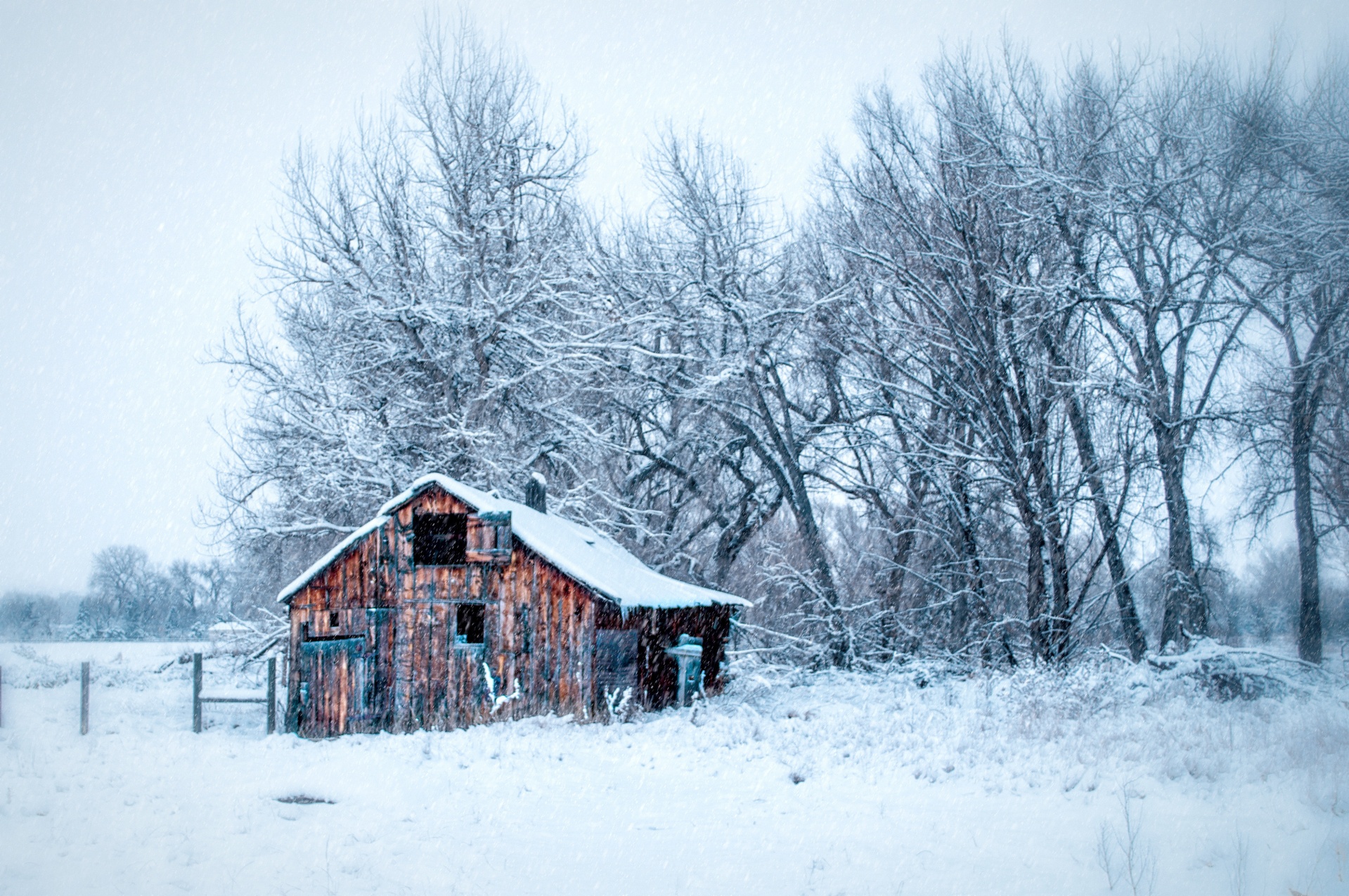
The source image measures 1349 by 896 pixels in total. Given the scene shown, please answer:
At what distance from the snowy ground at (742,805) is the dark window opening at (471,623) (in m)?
3.51

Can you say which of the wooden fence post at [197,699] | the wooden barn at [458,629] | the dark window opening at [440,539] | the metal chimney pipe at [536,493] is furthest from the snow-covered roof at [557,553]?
the wooden fence post at [197,699]

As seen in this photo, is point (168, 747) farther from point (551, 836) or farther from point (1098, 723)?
point (1098, 723)

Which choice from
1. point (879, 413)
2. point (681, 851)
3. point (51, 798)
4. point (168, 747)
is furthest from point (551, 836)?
point (879, 413)

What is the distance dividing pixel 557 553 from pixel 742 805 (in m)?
7.73

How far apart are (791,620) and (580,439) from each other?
9.57 m

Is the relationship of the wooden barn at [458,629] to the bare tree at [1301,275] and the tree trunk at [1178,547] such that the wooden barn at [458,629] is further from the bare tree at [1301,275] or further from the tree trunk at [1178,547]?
the bare tree at [1301,275]

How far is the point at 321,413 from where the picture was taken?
68.5 feet

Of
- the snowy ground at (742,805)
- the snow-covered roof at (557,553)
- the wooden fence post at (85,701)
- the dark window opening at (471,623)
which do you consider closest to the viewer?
the snowy ground at (742,805)

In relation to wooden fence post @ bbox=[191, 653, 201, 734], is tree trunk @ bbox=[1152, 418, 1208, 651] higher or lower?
higher

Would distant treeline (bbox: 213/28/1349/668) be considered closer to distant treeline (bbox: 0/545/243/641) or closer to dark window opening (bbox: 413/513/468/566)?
dark window opening (bbox: 413/513/468/566)

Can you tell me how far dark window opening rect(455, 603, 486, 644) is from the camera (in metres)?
18.2

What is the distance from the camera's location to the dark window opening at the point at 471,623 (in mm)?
18250

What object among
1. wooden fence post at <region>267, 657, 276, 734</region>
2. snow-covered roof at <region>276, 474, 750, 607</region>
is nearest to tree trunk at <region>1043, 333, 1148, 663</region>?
snow-covered roof at <region>276, 474, 750, 607</region>

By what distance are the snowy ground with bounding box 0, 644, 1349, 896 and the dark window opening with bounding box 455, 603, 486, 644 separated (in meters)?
3.51
